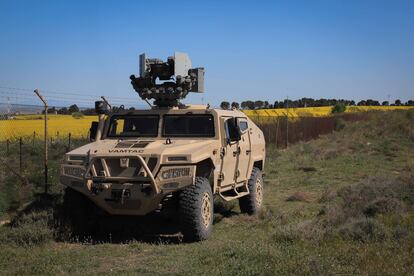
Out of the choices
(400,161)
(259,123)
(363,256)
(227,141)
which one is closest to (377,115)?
(259,123)

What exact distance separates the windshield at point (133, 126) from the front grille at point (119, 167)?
1.24 metres

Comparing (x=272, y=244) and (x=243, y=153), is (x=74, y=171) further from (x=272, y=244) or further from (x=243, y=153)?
(x=243, y=153)

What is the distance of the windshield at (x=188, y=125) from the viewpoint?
941cm

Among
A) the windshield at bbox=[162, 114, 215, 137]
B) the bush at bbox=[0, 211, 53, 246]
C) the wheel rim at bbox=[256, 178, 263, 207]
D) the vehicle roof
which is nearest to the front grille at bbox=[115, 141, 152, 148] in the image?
the windshield at bbox=[162, 114, 215, 137]

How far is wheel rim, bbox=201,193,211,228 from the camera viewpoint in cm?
843

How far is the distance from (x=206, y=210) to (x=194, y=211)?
50 cm

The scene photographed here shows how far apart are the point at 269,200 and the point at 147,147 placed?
546 cm

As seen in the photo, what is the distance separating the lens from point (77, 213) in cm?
861

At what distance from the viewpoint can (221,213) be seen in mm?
11430

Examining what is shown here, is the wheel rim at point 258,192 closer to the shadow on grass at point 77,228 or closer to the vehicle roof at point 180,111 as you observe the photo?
the shadow on grass at point 77,228

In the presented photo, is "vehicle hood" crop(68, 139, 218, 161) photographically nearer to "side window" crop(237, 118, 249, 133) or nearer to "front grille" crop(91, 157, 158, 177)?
"front grille" crop(91, 157, 158, 177)

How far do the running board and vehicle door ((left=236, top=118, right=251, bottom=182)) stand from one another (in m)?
0.20

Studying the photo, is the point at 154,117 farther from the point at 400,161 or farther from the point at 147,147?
the point at 400,161

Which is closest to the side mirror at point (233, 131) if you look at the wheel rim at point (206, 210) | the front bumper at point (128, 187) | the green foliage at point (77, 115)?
the wheel rim at point (206, 210)
